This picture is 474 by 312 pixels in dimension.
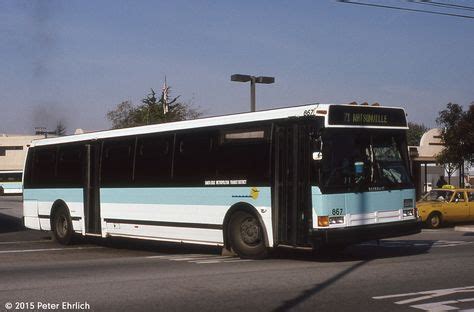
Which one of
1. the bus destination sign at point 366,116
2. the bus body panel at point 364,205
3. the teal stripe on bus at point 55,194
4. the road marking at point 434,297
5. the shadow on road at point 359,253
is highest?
the bus destination sign at point 366,116

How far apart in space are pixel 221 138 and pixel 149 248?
4924 millimetres

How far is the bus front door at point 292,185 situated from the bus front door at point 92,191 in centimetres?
620

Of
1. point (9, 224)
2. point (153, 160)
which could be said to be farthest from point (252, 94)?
point (153, 160)

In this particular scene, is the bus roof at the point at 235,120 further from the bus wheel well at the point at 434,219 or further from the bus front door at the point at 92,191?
the bus wheel well at the point at 434,219

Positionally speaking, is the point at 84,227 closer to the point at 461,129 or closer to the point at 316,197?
the point at 316,197

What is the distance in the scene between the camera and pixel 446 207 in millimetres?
26469

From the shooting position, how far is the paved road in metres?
8.81

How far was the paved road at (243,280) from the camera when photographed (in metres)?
8.81

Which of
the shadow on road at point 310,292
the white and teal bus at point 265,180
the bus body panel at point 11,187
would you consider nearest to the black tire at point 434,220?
the white and teal bus at point 265,180

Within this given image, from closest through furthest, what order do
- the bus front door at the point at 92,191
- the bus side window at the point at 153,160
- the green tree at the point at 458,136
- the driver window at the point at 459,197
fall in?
the bus side window at the point at 153,160, the bus front door at the point at 92,191, the driver window at the point at 459,197, the green tree at the point at 458,136

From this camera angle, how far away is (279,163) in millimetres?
13359

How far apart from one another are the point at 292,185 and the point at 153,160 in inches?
172

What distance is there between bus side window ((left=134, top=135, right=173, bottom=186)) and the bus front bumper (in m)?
4.57

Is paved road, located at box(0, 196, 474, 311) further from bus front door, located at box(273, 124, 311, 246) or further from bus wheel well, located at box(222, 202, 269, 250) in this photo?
bus front door, located at box(273, 124, 311, 246)
